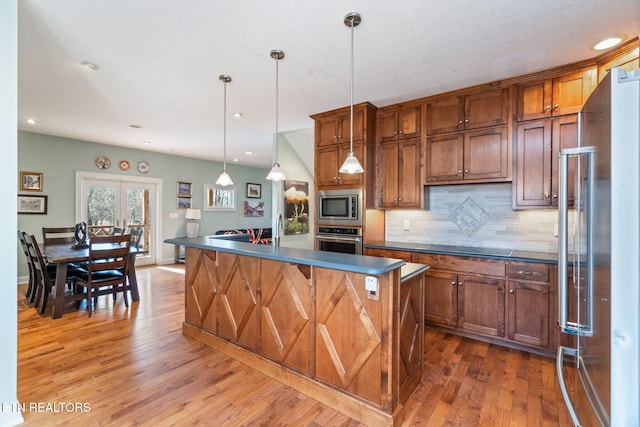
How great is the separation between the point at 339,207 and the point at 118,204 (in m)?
5.24

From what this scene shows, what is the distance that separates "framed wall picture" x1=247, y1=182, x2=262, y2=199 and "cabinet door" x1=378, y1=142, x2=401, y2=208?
6.01 meters

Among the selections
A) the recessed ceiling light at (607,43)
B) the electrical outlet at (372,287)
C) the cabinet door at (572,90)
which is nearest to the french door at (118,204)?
the electrical outlet at (372,287)

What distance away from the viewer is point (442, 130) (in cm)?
343

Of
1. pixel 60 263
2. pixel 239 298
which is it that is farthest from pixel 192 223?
pixel 239 298

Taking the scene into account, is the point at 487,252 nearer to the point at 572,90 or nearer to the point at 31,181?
the point at 572,90

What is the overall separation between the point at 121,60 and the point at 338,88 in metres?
2.07

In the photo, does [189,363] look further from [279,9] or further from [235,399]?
[279,9]

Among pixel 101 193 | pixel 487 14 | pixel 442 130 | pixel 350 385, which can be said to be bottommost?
pixel 350 385

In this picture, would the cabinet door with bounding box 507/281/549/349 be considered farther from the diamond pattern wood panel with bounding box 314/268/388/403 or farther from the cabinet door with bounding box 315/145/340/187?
the cabinet door with bounding box 315/145/340/187

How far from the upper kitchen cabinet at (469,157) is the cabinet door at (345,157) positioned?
2.55 feet

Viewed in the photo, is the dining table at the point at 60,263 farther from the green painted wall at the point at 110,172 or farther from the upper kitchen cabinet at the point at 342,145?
the upper kitchen cabinet at the point at 342,145

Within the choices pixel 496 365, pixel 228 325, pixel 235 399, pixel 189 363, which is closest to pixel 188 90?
pixel 228 325

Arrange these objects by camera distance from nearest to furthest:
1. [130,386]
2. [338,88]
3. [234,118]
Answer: [130,386]
[338,88]
[234,118]

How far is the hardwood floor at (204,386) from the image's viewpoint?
6.24ft
